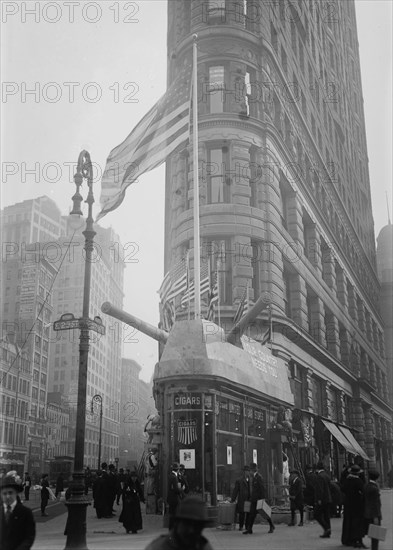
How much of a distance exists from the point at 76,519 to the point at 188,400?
522 centimetres

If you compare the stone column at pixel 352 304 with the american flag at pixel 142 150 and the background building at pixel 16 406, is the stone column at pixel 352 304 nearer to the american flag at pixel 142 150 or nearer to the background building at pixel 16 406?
the american flag at pixel 142 150

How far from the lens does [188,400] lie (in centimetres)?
1675

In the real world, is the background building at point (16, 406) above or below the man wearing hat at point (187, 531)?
above

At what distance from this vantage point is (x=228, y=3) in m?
30.1

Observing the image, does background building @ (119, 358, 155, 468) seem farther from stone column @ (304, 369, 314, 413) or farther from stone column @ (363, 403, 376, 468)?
stone column @ (304, 369, 314, 413)

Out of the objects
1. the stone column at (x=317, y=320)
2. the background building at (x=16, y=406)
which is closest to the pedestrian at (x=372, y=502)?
the stone column at (x=317, y=320)

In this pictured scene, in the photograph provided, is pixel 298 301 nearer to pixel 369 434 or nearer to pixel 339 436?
pixel 339 436

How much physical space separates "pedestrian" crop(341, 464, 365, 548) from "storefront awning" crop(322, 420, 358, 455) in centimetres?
1868

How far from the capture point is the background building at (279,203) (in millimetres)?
26188

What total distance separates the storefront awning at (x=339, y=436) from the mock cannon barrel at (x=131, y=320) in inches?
548

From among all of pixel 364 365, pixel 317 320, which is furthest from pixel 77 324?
pixel 364 365

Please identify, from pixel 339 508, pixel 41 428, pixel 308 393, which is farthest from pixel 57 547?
pixel 41 428

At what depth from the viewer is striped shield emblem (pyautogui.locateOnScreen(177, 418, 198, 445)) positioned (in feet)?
54.5

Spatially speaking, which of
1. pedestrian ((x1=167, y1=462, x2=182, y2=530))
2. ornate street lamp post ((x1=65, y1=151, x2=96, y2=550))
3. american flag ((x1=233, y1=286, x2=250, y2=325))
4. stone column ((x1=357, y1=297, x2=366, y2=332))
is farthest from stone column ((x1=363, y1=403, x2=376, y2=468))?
ornate street lamp post ((x1=65, y1=151, x2=96, y2=550))
